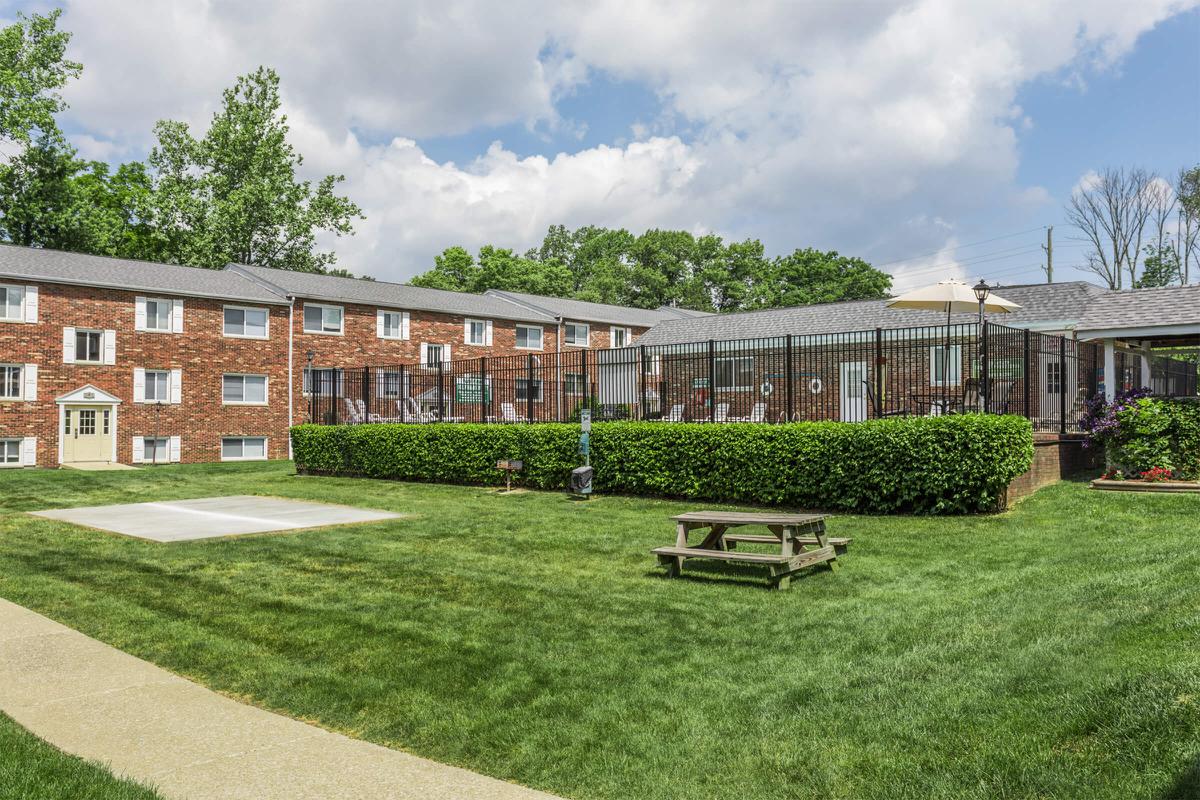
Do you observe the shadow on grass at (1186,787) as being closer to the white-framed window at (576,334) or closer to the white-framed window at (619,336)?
the white-framed window at (576,334)

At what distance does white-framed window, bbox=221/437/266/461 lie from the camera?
31000 millimetres

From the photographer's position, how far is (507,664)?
211 inches

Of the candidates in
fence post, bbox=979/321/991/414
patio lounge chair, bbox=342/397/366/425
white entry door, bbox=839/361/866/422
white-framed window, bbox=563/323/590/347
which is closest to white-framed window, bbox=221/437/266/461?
patio lounge chair, bbox=342/397/366/425

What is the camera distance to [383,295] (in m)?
35.6

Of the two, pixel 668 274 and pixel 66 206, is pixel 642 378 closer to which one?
pixel 66 206

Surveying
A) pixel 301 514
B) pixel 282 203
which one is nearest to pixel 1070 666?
pixel 301 514

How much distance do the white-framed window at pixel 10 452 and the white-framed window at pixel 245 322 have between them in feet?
24.3

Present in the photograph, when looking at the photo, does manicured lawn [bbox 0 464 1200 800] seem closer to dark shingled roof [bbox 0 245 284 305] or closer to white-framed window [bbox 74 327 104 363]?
white-framed window [bbox 74 327 104 363]

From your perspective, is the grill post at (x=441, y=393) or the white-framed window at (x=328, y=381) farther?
the white-framed window at (x=328, y=381)

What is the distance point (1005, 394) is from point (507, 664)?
10299 mm

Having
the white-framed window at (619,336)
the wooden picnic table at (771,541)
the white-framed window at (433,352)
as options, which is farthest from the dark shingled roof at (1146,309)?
the white-framed window at (619,336)

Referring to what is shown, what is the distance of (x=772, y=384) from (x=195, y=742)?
40.5 feet

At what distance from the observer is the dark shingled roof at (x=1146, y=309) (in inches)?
557

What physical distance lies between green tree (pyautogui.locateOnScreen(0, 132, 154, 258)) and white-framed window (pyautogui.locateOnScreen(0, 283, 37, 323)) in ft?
47.4
